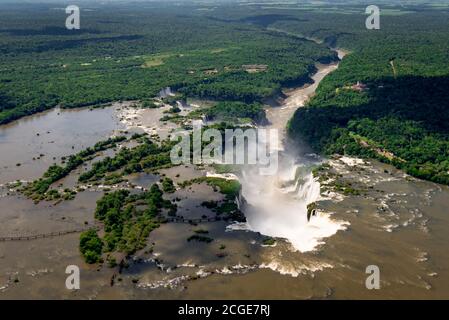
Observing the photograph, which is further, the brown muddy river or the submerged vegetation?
the submerged vegetation

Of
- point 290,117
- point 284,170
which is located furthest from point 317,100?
point 284,170

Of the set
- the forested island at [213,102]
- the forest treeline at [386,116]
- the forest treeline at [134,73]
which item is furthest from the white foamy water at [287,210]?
the forest treeline at [134,73]

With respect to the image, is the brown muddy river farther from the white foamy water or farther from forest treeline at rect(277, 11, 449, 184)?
forest treeline at rect(277, 11, 449, 184)

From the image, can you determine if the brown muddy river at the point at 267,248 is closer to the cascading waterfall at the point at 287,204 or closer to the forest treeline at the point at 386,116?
the cascading waterfall at the point at 287,204

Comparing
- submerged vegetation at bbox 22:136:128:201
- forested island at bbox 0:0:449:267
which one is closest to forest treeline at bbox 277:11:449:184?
forested island at bbox 0:0:449:267

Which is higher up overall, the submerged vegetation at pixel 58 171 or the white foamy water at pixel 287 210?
the submerged vegetation at pixel 58 171

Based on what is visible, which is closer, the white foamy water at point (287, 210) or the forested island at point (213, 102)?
the white foamy water at point (287, 210)

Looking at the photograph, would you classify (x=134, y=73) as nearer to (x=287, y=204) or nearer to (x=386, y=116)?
(x=386, y=116)

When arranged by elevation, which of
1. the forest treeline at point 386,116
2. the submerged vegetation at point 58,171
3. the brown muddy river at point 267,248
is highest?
the forest treeline at point 386,116
